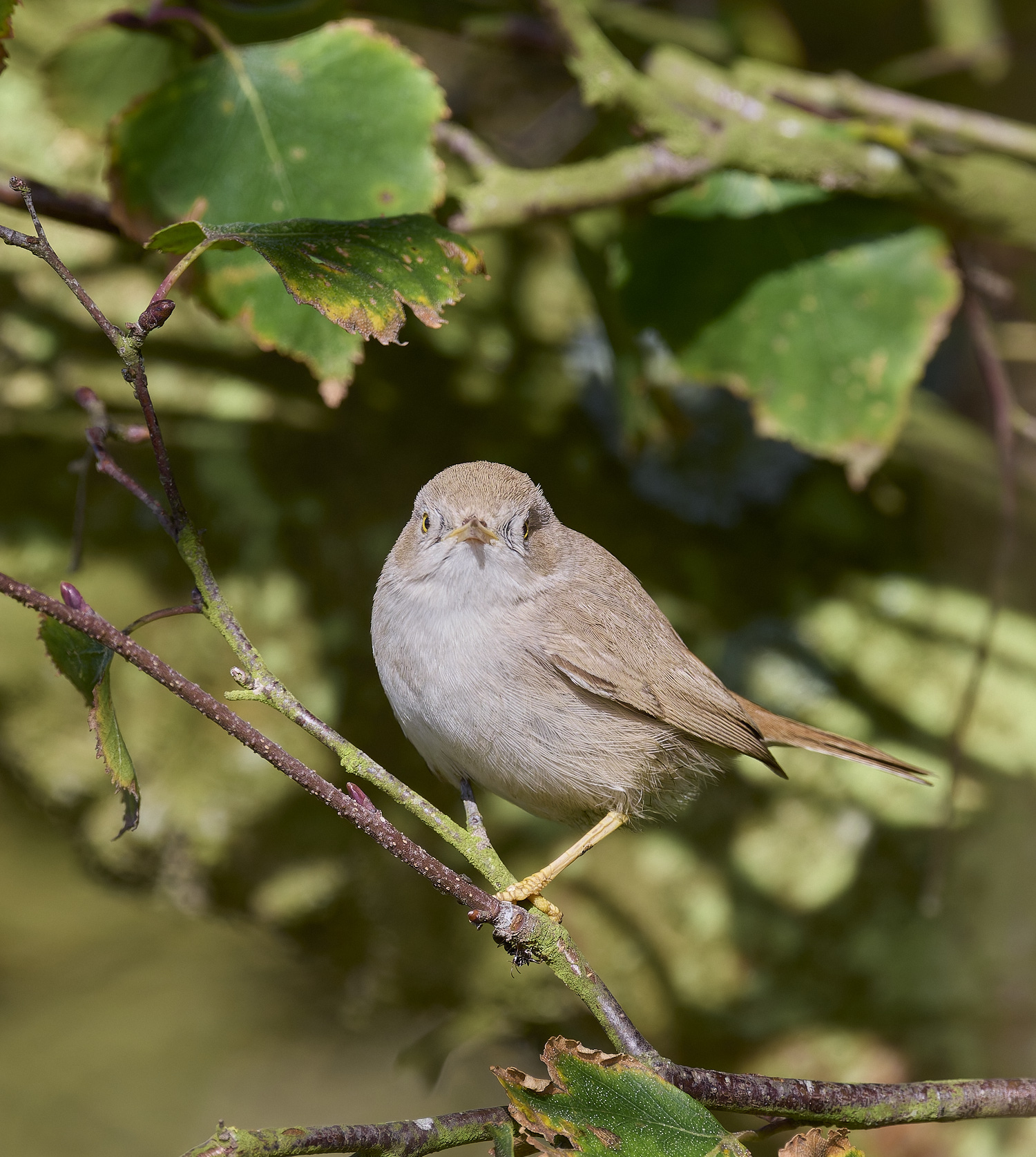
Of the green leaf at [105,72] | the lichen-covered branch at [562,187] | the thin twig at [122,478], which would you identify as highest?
the green leaf at [105,72]

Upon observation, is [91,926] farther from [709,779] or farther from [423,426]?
[709,779]

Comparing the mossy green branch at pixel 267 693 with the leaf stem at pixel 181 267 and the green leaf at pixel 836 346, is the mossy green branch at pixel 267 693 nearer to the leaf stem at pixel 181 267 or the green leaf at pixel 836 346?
the leaf stem at pixel 181 267

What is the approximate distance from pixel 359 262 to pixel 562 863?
1.03 m

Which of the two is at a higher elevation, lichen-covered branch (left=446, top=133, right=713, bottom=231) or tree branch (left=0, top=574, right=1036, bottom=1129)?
lichen-covered branch (left=446, top=133, right=713, bottom=231)

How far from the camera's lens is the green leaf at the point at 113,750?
1376 millimetres

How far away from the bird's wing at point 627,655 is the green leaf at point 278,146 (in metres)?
0.68

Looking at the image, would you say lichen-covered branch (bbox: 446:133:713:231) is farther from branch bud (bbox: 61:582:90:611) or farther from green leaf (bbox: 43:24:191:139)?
branch bud (bbox: 61:582:90:611)

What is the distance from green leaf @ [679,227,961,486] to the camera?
7.96ft

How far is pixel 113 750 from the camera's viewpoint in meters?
1.40

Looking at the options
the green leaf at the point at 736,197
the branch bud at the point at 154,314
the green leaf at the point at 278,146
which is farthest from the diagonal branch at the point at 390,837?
the green leaf at the point at 736,197

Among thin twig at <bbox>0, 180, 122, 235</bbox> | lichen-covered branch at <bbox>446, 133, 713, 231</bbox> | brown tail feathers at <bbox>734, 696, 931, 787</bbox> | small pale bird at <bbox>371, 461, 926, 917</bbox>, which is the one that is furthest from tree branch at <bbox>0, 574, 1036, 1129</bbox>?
lichen-covered branch at <bbox>446, 133, 713, 231</bbox>

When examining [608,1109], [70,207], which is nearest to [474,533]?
[608,1109]

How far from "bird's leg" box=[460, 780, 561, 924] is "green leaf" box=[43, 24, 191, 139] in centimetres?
182

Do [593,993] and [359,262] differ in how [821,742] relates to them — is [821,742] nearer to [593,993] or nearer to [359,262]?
[593,993]
